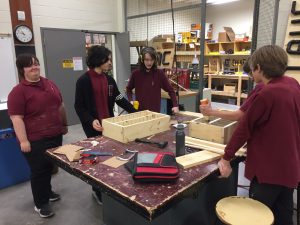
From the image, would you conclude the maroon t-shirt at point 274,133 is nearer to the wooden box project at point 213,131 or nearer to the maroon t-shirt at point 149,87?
the wooden box project at point 213,131

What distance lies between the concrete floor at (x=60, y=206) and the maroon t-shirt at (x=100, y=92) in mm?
846

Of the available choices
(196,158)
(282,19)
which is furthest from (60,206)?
(282,19)

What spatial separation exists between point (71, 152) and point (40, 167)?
63 centimetres

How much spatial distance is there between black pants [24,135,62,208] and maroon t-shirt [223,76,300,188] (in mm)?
1429

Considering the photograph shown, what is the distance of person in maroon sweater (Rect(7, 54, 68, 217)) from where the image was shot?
1.85m

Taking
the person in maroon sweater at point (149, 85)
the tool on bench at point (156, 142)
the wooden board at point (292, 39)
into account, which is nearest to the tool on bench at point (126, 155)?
the tool on bench at point (156, 142)

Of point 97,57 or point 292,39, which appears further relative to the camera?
point 292,39

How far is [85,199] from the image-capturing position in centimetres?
238

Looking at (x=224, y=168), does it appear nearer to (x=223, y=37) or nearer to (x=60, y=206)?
(x=60, y=206)

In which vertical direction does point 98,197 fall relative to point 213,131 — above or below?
below

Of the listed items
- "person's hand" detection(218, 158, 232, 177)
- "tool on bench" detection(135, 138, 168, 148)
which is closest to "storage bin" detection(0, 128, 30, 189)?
"tool on bench" detection(135, 138, 168, 148)

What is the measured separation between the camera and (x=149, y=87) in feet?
8.84

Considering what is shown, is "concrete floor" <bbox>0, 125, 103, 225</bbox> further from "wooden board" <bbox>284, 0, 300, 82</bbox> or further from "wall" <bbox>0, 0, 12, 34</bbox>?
"wooden board" <bbox>284, 0, 300, 82</bbox>

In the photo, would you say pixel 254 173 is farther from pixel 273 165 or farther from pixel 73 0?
pixel 73 0
